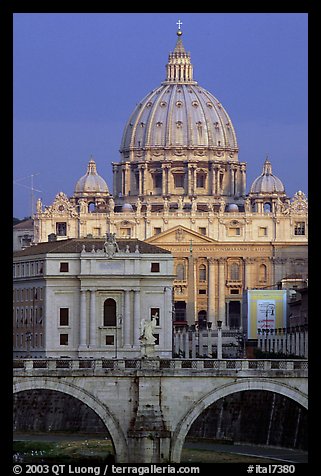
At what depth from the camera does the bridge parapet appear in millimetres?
49062

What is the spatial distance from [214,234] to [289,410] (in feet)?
363

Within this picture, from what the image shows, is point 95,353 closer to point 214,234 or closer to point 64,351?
point 64,351

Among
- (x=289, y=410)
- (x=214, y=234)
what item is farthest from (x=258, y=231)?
(x=289, y=410)

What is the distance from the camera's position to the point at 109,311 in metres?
90.8

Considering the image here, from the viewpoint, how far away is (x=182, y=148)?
196m

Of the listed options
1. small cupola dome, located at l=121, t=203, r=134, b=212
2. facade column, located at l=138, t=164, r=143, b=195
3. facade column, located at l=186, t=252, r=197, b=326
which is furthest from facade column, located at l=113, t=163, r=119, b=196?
facade column, located at l=186, t=252, r=197, b=326

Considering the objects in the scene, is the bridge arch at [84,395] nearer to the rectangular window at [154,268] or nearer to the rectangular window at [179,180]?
the rectangular window at [154,268]

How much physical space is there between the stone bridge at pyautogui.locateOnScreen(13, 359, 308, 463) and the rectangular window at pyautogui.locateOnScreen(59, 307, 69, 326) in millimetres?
40686

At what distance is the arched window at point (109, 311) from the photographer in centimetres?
9012

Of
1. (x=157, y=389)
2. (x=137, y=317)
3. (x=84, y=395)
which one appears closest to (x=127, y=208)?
(x=137, y=317)

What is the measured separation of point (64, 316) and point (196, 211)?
85.1 m

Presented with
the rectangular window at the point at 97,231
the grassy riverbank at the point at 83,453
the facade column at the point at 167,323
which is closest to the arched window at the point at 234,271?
the rectangular window at the point at 97,231

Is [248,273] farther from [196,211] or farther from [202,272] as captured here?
[196,211]
